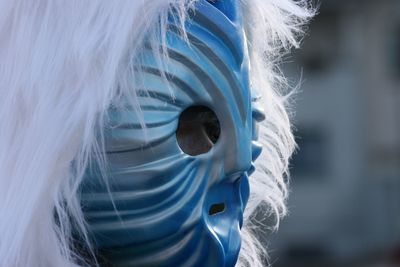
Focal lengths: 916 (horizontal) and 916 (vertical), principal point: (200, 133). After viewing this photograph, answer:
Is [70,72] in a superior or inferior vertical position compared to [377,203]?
superior

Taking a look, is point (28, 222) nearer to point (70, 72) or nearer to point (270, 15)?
point (70, 72)

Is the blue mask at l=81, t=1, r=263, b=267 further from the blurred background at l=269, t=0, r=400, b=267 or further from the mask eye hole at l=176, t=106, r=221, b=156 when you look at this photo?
the blurred background at l=269, t=0, r=400, b=267

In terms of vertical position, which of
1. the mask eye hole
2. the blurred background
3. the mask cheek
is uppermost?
the mask eye hole

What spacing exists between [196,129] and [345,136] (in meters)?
9.33

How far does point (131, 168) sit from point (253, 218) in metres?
0.39

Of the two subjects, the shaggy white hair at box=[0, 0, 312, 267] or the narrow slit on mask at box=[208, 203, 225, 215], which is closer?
the shaggy white hair at box=[0, 0, 312, 267]

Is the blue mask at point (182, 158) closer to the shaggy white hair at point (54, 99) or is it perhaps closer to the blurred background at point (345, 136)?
the shaggy white hair at point (54, 99)

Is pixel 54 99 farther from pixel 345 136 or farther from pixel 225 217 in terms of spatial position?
pixel 345 136

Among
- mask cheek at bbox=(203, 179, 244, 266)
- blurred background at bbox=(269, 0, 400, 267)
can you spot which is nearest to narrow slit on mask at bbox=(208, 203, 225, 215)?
mask cheek at bbox=(203, 179, 244, 266)

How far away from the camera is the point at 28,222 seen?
0.99 meters

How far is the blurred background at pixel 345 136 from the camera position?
398 inches

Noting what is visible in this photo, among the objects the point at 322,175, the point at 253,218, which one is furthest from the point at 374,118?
the point at 253,218

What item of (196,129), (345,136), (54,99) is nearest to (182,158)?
(196,129)

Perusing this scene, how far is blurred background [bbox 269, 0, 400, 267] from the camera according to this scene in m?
10.1
